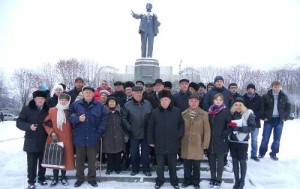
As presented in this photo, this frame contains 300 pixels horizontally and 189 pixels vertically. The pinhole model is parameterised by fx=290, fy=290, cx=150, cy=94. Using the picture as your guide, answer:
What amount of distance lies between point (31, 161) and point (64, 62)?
3273cm

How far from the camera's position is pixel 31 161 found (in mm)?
5773

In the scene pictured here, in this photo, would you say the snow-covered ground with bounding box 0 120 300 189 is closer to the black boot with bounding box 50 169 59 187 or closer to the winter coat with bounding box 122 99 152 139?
the black boot with bounding box 50 169 59 187

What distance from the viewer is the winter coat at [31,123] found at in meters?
5.70

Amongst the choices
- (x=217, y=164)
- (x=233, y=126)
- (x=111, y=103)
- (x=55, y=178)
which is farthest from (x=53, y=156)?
(x=233, y=126)

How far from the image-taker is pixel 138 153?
21.1 feet

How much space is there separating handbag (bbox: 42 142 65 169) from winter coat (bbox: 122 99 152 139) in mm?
1433

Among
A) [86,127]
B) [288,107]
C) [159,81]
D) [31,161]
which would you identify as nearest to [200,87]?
[159,81]

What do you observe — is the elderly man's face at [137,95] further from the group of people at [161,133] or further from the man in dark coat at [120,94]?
the man in dark coat at [120,94]

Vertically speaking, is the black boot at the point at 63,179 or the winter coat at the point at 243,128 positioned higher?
the winter coat at the point at 243,128

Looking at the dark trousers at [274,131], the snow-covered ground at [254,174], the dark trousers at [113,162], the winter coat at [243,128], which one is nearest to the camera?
the winter coat at [243,128]

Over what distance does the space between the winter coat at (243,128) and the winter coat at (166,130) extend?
3.36 ft

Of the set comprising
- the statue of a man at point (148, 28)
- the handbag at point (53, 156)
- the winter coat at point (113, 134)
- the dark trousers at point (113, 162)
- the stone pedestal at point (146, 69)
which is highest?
the statue of a man at point (148, 28)

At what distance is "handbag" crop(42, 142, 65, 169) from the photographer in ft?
18.5

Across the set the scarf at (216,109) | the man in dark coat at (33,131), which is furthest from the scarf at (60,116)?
the scarf at (216,109)
